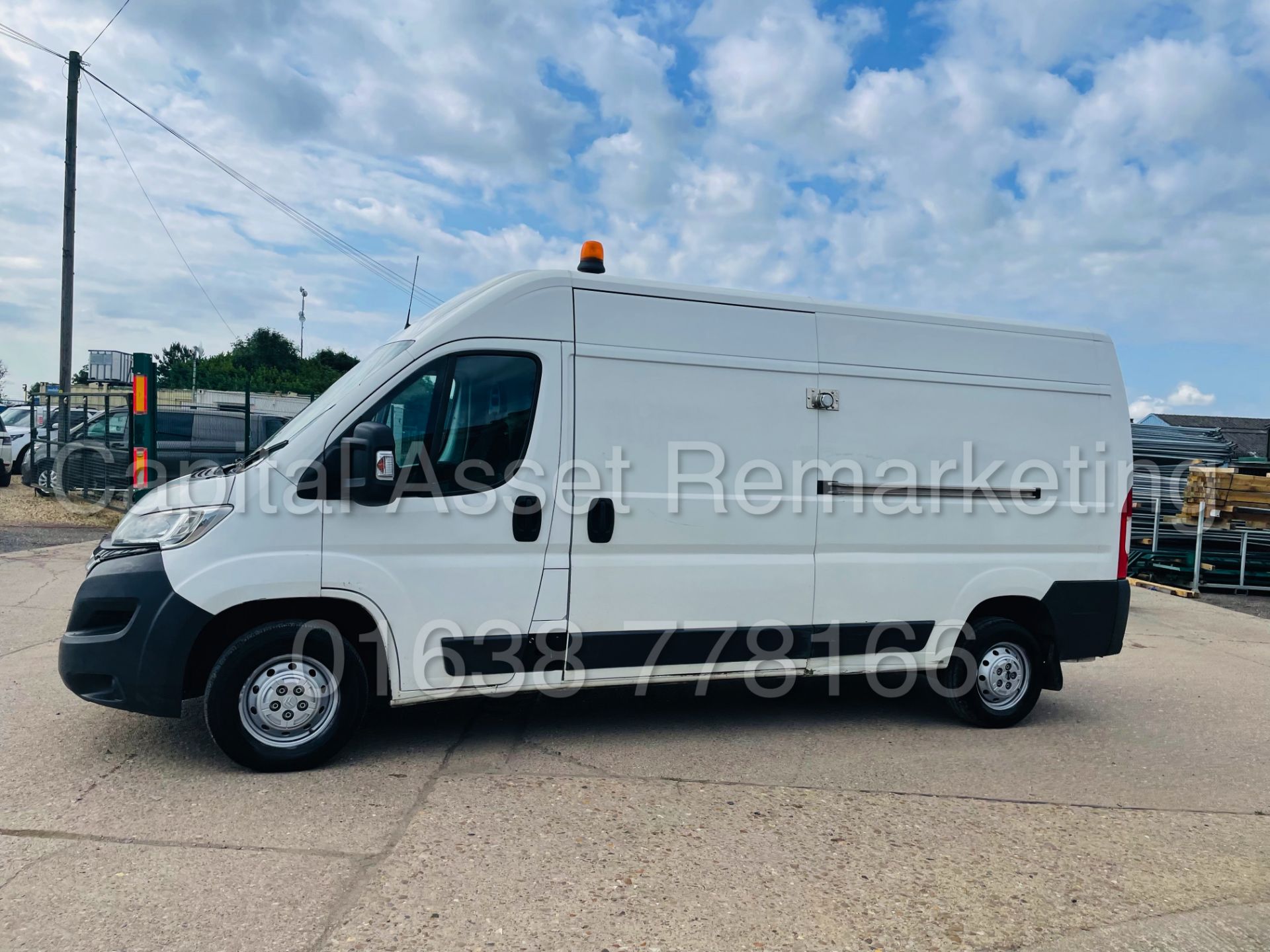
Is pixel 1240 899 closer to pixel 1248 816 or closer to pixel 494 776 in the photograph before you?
pixel 1248 816

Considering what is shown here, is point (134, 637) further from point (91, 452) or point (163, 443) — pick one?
point (91, 452)

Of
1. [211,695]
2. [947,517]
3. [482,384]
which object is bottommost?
[211,695]

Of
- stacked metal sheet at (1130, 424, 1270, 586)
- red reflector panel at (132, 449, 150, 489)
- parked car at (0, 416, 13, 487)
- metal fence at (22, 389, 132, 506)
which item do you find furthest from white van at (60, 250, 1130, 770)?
parked car at (0, 416, 13, 487)

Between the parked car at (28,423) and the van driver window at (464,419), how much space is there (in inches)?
577

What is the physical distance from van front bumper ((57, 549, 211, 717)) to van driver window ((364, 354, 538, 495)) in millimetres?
1179

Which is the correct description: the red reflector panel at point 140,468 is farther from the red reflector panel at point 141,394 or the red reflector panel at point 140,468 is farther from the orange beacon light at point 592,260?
the orange beacon light at point 592,260

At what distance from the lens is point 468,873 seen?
3.69 metres

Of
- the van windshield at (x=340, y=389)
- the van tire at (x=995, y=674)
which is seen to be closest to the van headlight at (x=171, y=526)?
the van windshield at (x=340, y=389)

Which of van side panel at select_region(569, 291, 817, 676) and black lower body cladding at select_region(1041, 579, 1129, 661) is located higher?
van side panel at select_region(569, 291, 817, 676)

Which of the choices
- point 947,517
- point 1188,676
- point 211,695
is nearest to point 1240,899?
point 947,517

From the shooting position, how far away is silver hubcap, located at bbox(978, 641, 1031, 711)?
6.07 metres

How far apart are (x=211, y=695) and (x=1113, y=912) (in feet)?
12.5

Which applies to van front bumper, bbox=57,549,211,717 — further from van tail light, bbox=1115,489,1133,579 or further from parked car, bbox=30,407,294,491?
parked car, bbox=30,407,294,491

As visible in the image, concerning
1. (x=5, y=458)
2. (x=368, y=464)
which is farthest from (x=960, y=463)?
(x=5, y=458)
